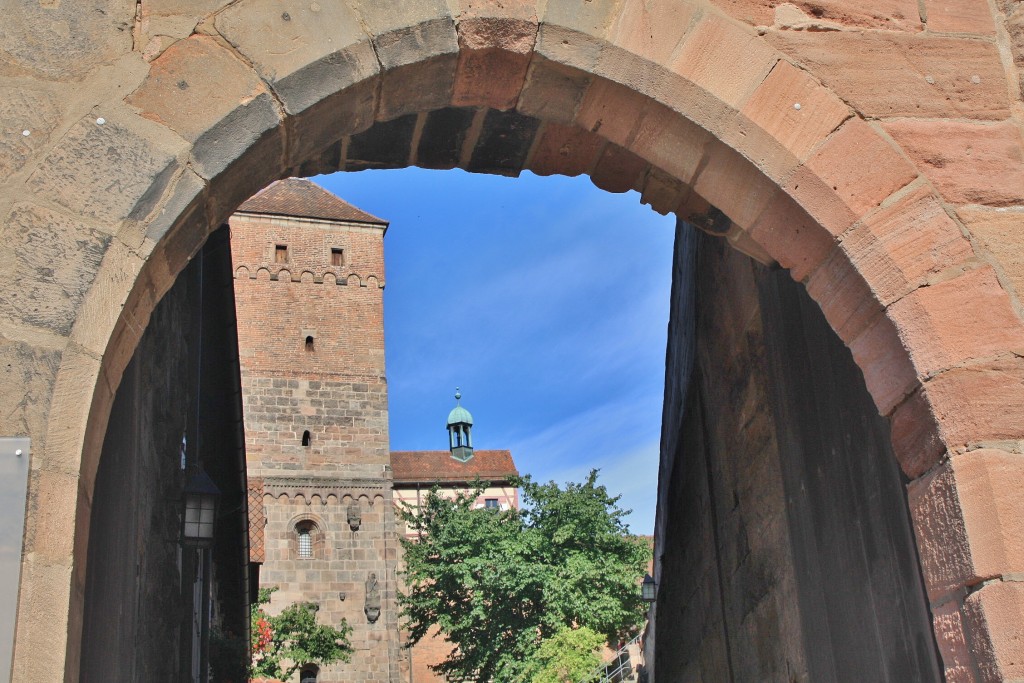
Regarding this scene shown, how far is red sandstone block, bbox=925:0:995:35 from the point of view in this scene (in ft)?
12.0

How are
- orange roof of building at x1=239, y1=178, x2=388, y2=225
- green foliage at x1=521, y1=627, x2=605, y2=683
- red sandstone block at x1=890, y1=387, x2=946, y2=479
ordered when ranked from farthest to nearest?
orange roof of building at x1=239, y1=178, x2=388, y2=225
green foliage at x1=521, y1=627, x2=605, y2=683
red sandstone block at x1=890, y1=387, x2=946, y2=479

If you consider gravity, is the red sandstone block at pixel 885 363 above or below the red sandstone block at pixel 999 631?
above

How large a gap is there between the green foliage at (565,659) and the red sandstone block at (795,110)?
2081 centimetres

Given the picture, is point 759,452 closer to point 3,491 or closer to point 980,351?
point 980,351

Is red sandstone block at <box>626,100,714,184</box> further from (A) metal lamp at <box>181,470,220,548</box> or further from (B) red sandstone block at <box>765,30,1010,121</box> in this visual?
(A) metal lamp at <box>181,470,220,548</box>

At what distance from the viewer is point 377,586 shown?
103ft

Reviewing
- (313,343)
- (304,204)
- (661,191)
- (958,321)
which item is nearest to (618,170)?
(661,191)

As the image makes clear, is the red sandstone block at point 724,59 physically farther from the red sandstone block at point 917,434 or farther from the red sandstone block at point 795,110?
the red sandstone block at point 917,434

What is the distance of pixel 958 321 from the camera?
321 cm

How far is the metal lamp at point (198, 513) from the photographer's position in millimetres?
7613

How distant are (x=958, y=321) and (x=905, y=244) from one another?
281 millimetres

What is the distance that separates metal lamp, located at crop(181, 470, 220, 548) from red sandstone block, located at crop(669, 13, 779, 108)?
17.7ft

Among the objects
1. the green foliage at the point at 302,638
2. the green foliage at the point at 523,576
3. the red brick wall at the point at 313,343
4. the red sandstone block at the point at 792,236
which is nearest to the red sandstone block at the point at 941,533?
the red sandstone block at the point at 792,236

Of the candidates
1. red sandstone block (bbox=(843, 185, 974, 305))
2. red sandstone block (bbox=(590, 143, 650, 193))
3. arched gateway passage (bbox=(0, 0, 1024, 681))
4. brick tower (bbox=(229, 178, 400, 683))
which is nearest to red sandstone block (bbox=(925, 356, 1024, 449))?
arched gateway passage (bbox=(0, 0, 1024, 681))
